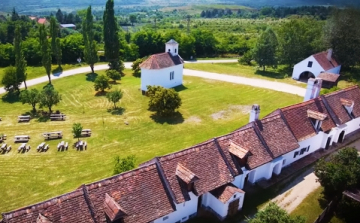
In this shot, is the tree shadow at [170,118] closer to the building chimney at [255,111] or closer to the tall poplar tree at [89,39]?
the building chimney at [255,111]

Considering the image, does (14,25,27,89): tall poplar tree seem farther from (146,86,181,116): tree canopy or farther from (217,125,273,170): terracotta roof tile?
(217,125,273,170): terracotta roof tile

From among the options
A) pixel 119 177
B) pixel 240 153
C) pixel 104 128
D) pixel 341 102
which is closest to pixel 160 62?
pixel 104 128

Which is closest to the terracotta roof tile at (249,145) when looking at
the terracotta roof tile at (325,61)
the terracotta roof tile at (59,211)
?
the terracotta roof tile at (59,211)

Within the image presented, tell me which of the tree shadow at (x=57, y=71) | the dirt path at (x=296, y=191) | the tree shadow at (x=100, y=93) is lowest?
the tree shadow at (x=57, y=71)

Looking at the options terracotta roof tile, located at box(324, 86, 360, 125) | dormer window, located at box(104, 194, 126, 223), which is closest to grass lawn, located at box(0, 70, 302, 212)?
dormer window, located at box(104, 194, 126, 223)

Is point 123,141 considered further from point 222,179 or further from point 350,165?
point 350,165

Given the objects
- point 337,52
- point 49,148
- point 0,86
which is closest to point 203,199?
point 49,148
